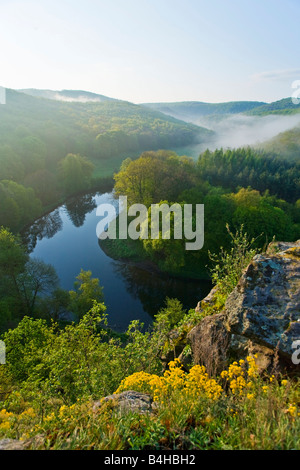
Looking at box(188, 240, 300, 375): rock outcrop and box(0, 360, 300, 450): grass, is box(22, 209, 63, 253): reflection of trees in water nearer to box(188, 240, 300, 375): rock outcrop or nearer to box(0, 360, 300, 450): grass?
box(188, 240, 300, 375): rock outcrop

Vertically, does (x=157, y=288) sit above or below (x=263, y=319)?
below

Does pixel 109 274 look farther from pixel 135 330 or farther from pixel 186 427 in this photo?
pixel 186 427

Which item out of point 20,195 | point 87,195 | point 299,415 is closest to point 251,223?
point 299,415

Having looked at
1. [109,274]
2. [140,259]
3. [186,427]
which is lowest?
[109,274]

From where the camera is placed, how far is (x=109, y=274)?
3164 cm

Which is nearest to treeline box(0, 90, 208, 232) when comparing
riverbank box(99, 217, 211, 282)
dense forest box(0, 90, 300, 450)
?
dense forest box(0, 90, 300, 450)

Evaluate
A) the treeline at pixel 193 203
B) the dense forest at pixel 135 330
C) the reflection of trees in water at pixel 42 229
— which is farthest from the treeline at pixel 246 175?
the reflection of trees in water at pixel 42 229

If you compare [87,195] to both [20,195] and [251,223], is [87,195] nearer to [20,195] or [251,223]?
[20,195]

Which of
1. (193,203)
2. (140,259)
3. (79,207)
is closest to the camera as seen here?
(193,203)

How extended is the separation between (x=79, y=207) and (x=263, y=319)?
51.0 m

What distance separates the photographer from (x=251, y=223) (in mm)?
32094

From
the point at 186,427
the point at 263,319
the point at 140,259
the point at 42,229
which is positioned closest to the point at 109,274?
the point at 140,259
